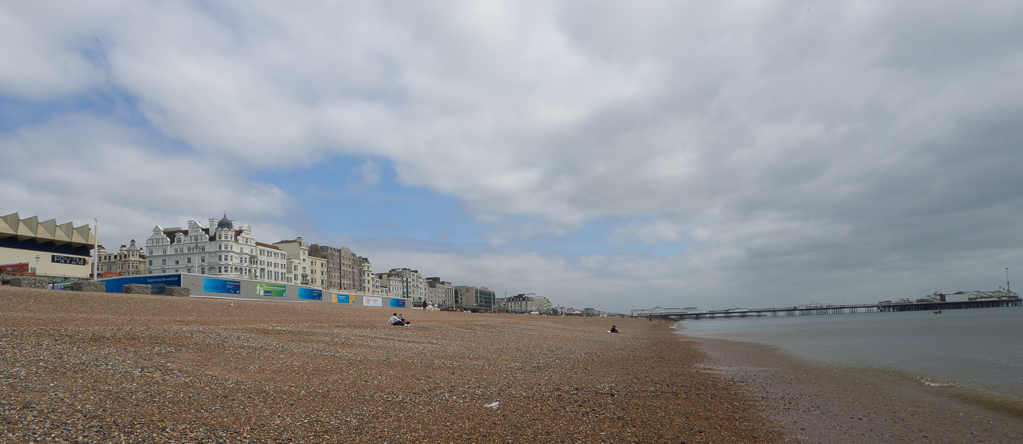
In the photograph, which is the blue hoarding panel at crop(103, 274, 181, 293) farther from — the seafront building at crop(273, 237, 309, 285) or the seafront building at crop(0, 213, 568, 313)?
the seafront building at crop(273, 237, 309, 285)

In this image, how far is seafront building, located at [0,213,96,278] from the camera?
51.8 meters

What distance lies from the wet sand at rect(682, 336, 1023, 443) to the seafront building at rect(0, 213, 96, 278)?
61.5 meters

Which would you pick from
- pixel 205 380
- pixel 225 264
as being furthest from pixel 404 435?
pixel 225 264

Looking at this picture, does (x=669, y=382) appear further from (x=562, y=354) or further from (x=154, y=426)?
(x=154, y=426)

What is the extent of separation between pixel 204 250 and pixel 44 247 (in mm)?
38472

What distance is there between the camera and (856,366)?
23.0 m

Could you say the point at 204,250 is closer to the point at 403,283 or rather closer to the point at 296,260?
the point at 296,260

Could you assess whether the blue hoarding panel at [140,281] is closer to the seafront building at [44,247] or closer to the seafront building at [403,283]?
the seafront building at [44,247]

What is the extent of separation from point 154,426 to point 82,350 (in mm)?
6542

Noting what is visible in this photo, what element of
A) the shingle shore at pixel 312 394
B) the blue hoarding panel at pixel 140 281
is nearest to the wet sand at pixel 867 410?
the shingle shore at pixel 312 394

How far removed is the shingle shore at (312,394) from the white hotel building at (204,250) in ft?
270

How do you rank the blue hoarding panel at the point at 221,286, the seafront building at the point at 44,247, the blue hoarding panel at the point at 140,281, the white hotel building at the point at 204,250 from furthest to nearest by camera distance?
the white hotel building at the point at 204,250
the seafront building at the point at 44,247
the blue hoarding panel at the point at 221,286
the blue hoarding panel at the point at 140,281

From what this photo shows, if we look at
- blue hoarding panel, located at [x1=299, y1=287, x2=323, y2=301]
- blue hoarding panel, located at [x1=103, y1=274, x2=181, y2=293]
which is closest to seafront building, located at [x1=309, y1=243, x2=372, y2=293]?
blue hoarding panel, located at [x1=299, y1=287, x2=323, y2=301]

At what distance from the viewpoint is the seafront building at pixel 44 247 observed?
170 ft
